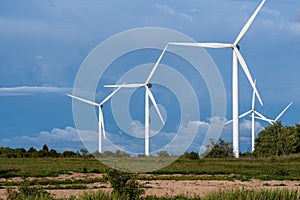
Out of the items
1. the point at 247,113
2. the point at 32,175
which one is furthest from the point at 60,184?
the point at 247,113

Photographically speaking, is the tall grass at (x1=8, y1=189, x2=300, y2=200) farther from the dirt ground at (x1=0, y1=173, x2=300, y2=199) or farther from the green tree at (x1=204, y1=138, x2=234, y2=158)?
the green tree at (x1=204, y1=138, x2=234, y2=158)

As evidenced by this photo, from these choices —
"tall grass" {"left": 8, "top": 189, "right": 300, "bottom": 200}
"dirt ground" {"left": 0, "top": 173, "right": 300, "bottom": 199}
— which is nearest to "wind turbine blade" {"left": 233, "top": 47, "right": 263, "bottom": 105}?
"dirt ground" {"left": 0, "top": 173, "right": 300, "bottom": 199}

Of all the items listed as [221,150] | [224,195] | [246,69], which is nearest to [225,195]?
[224,195]

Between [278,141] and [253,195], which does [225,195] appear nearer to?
[253,195]

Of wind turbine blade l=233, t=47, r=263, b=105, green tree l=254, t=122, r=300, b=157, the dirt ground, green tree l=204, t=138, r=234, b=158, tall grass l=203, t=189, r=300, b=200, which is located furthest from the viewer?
green tree l=254, t=122, r=300, b=157

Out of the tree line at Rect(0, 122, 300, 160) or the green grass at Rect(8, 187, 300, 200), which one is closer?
the green grass at Rect(8, 187, 300, 200)

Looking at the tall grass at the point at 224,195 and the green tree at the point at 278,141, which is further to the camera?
the green tree at the point at 278,141

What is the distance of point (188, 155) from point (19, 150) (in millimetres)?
24103

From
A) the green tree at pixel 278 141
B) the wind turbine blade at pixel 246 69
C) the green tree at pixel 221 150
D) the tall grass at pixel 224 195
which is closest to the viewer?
the tall grass at pixel 224 195

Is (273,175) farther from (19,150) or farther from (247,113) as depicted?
(19,150)

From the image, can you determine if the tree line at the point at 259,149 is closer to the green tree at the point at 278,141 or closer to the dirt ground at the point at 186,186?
the green tree at the point at 278,141

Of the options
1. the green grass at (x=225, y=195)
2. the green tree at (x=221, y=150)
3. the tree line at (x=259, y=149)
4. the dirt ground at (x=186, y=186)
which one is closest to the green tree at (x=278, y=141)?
the tree line at (x=259, y=149)

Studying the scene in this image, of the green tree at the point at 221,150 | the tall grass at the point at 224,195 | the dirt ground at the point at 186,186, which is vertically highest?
the green tree at the point at 221,150

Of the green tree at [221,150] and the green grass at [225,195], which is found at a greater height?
the green tree at [221,150]
